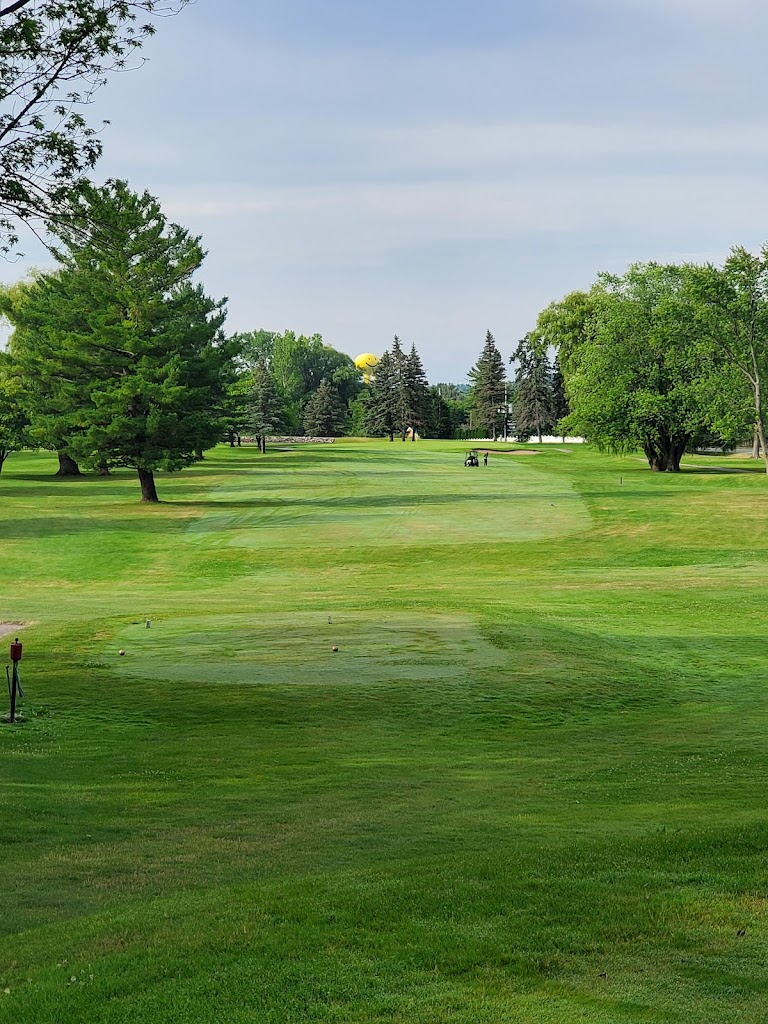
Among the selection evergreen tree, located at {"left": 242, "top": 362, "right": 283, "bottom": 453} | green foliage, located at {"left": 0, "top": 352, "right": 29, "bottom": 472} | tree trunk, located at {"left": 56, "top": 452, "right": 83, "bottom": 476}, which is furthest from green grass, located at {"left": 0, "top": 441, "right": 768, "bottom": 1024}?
evergreen tree, located at {"left": 242, "top": 362, "right": 283, "bottom": 453}

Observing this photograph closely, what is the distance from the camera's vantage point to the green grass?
6.13m

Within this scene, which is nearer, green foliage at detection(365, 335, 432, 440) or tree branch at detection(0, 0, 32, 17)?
tree branch at detection(0, 0, 32, 17)

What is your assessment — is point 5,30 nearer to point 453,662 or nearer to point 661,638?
point 453,662

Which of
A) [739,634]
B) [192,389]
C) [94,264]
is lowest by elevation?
[739,634]

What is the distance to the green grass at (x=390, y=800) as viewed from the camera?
6.13 meters

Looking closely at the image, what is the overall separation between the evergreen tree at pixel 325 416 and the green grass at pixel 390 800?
118 m

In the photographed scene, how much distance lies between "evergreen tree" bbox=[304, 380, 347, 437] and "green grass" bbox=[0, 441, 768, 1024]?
118 metres

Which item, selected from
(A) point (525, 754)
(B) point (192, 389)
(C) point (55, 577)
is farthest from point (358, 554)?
(A) point (525, 754)

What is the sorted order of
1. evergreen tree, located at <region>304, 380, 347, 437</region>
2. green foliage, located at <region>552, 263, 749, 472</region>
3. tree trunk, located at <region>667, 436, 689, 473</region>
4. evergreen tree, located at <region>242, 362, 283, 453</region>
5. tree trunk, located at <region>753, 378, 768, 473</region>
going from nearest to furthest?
tree trunk, located at <region>753, 378, 768, 473</region> < green foliage, located at <region>552, 263, 749, 472</region> < tree trunk, located at <region>667, 436, 689, 473</region> < evergreen tree, located at <region>242, 362, 283, 453</region> < evergreen tree, located at <region>304, 380, 347, 437</region>

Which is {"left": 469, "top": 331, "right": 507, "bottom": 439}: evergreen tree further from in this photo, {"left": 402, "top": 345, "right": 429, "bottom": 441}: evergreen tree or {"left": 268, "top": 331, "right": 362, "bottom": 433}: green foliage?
{"left": 268, "top": 331, "right": 362, "bottom": 433}: green foliage

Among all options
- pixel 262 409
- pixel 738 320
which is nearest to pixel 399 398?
pixel 262 409

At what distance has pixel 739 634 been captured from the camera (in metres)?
23.7

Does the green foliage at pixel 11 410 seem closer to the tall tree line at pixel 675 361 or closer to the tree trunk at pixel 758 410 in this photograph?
the tall tree line at pixel 675 361

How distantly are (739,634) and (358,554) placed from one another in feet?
66.2
